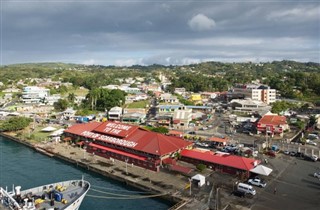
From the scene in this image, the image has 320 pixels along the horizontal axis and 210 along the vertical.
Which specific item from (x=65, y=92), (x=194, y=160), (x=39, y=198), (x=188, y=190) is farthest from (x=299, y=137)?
(x=65, y=92)

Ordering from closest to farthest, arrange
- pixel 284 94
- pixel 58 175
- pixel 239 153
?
pixel 58 175 → pixel 239 153 → pixel 284 94

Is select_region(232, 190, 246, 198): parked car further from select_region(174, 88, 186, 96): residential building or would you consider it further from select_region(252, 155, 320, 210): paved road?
select_region(174, 88, 186, 96): residential building

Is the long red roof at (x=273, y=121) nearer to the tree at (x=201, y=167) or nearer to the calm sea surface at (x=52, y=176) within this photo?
the tree at (x=201, y=167)

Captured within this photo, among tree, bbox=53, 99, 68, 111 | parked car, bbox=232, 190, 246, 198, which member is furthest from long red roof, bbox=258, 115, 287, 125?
tree, bbox=53, 99, 68, 111

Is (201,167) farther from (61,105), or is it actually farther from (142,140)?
(61,105)

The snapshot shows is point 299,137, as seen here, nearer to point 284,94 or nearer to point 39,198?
point 39,198

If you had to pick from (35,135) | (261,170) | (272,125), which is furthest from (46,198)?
(272,125)
